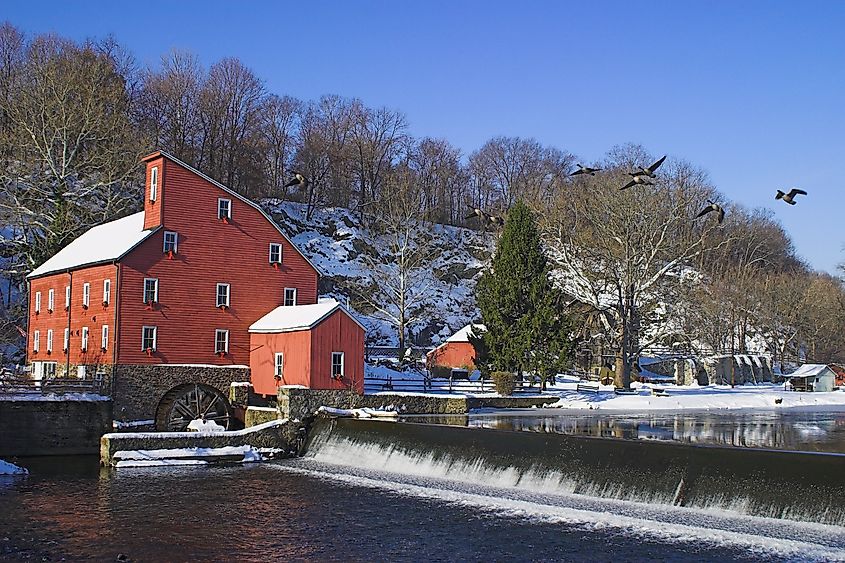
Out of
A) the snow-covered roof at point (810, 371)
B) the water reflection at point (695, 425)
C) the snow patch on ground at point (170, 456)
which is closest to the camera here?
the water reflection at point (695, 425)

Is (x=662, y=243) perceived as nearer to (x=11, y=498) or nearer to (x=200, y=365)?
(x=200, y=365)

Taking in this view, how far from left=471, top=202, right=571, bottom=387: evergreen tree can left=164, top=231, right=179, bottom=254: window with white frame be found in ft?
52.4

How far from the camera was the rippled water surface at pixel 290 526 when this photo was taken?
653 inches

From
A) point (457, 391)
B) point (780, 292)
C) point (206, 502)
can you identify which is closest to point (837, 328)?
point (780, 292)

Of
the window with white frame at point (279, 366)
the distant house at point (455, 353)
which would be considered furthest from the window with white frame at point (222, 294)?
the distant house at point (455, 353)

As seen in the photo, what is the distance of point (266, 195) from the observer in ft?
286

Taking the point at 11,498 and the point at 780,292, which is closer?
the point at 11,498

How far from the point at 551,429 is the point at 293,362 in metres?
12.3

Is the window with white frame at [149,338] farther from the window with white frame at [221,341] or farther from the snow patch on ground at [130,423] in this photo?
the snow patch on ground at [130,423]

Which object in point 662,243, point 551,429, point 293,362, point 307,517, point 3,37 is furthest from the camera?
point 3,37

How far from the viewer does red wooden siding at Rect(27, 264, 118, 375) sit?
124 ft

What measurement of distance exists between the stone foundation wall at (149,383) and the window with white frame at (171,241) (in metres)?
5.31

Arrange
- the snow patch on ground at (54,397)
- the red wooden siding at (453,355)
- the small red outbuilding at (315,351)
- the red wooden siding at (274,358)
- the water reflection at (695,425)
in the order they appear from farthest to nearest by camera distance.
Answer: the red wooden siding at (453,355), the red wooden siding at (274,358), the small red outbuilding at (315,351), the snow patch on ground at (54,397), the water reflection at (695,425)

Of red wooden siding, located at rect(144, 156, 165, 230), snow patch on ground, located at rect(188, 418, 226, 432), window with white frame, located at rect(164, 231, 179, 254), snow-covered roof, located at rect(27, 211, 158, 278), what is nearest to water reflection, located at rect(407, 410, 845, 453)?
snow patch on ground, located at rect(188, 418, 226, 432)
